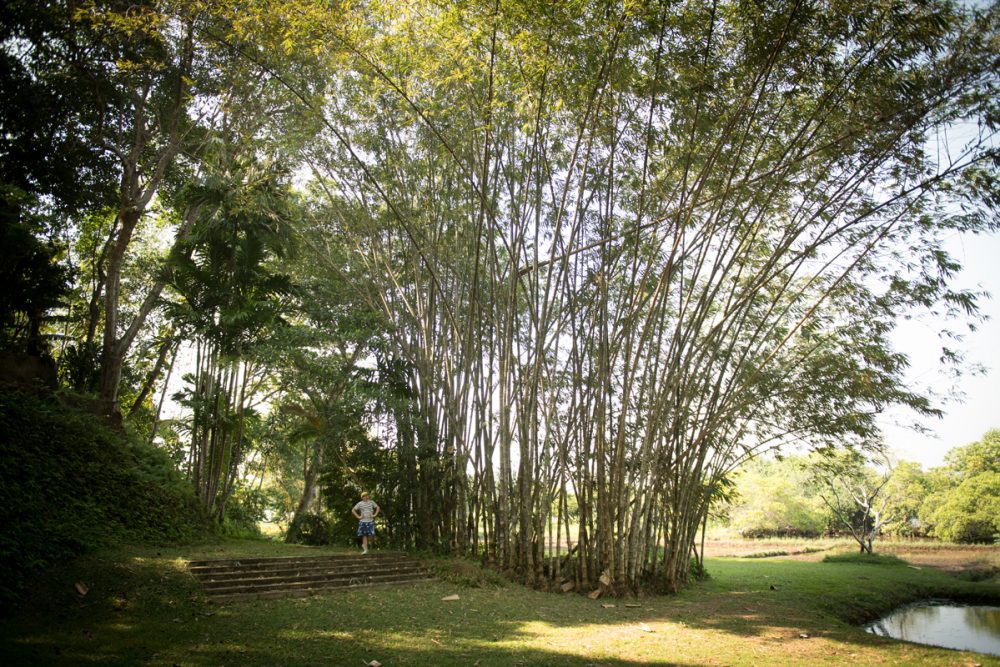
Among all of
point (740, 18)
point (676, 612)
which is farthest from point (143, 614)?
point (740, 18)

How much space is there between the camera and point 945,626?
8.17m

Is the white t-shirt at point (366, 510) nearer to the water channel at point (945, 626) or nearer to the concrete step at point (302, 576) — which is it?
the concrete step at point (302, 576)

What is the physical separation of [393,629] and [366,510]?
13.2 feet

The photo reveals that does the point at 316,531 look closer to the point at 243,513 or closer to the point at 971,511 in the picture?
the point at 243,513

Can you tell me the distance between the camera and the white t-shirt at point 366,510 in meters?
8.49

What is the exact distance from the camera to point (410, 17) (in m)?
6.03

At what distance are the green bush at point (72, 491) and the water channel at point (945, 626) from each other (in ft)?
26.5

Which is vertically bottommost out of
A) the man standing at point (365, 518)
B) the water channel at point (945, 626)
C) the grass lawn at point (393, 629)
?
the water channel at point (945, 626)

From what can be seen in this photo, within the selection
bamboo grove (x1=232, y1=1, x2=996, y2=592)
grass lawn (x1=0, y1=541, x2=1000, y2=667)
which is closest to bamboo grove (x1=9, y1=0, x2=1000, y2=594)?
bamboo grove (x1=232, y1=1, x2=996, y2=592)

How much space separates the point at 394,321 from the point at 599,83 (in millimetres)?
5419

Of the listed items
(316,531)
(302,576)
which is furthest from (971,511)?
(302,576)

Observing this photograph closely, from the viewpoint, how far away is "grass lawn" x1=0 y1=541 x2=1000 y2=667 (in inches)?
145

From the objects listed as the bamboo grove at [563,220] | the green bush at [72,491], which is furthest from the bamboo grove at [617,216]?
the green bush at [72,491]

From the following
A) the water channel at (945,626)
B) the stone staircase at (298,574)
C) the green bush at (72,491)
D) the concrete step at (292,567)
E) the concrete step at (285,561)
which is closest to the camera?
the green bush at (72,491)
